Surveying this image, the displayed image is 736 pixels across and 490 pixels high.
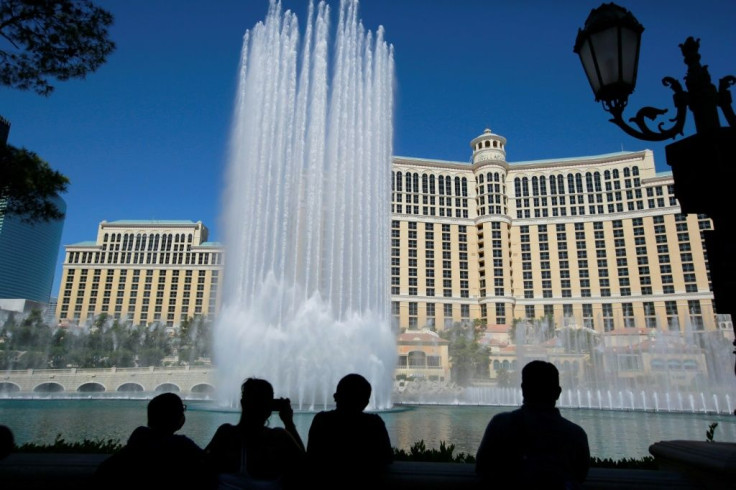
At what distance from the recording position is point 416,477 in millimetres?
3211

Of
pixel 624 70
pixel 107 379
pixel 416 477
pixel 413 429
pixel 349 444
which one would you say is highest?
pixel 624 70

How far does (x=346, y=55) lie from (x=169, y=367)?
31.8m

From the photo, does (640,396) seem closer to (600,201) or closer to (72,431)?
(72,431)

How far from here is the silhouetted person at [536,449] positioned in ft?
7.70

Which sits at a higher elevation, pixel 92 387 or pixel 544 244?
pixel 544 244

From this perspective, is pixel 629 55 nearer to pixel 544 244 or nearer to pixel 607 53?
pixel 607 53

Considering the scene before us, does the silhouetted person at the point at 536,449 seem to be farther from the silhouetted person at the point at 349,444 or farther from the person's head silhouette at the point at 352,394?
the person's head silhouette at the point at 352,394

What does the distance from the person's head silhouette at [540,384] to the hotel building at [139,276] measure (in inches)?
3823

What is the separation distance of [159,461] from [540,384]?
2083mm

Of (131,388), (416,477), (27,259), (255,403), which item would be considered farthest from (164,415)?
(27,259)

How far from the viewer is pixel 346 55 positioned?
98.7 feet

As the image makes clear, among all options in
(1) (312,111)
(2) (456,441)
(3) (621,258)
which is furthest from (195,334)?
(3) (621,258)

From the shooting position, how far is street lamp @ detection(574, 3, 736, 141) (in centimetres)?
361

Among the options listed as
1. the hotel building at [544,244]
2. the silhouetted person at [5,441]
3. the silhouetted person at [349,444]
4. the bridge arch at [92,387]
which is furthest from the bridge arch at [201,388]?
the silhouetted person at [349,444]
